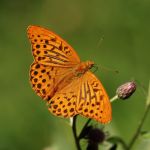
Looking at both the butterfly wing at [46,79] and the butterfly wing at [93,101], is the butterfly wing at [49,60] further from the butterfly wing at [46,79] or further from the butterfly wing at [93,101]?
the butterfly wing at [93,101]

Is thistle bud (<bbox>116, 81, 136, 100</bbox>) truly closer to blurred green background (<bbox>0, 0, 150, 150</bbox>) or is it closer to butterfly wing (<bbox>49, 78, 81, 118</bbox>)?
butterfly wing (<bbox>49, 78, 81, 118</bbox>)

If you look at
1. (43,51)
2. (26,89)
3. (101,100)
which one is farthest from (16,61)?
(101,100)

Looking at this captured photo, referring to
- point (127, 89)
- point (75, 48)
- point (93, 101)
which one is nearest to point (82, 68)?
point (127, 89)

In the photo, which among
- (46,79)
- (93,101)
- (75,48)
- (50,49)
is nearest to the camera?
(93,101)

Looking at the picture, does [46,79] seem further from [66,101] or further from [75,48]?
[75,48]

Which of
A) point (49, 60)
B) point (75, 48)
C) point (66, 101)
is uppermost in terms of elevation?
point (49, 60)

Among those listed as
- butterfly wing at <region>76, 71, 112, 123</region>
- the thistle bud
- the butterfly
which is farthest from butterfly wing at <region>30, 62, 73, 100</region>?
the thistle bud

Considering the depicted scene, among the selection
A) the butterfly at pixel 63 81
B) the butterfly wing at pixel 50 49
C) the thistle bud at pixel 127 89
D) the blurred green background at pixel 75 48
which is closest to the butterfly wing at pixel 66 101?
the butterfly at pixel 63 81
